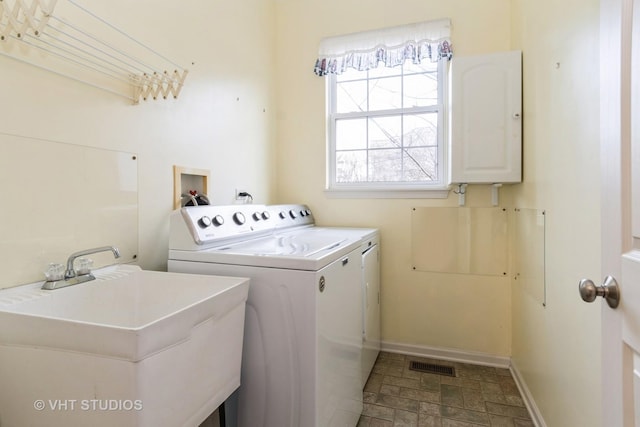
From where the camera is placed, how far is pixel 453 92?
6.57 feet

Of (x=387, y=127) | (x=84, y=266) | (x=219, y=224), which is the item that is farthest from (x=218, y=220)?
(x=387, y=127)

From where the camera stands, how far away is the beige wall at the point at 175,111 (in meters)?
1.04

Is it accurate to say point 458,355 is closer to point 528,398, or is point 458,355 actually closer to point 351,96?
point 528,398

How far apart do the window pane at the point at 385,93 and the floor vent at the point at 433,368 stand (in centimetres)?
192

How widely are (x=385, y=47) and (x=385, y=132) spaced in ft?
A: 2.01

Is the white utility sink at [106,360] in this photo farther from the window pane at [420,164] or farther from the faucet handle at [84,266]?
the window pane at [420,164]

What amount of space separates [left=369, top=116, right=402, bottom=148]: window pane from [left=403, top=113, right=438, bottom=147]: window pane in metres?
0.06

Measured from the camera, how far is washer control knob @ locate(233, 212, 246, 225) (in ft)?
5.34

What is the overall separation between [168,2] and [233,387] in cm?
171

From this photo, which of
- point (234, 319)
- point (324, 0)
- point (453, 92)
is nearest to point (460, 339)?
point (453, 92)

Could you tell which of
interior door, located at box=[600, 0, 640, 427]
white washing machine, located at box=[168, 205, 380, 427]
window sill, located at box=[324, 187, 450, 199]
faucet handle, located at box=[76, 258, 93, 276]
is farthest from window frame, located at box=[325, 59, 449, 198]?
faucet handle, located at box=[76, 258, 93, 276]

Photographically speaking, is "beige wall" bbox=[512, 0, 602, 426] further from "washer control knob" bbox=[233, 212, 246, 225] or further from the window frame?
"washer control knob" bbox=[233, 212, 246, 225]

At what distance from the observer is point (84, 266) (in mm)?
1095

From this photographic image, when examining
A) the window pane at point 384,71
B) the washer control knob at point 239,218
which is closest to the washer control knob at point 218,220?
the washer control knob at point 239,218
